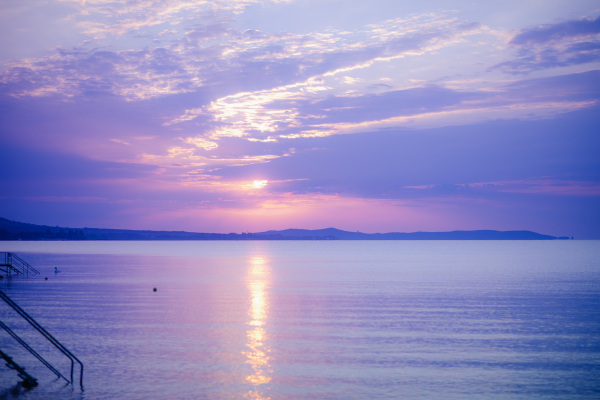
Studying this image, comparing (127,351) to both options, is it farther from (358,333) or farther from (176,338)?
(358,333)

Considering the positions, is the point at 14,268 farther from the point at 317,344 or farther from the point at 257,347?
the point at 317,344

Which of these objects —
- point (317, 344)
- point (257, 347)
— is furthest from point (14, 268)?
point (317, 344)

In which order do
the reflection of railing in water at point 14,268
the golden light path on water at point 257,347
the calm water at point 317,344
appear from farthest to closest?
1. the reflection of railing in water at point 14,268
2. the golden light path on water at point 257,347
3. the calm water at point 317,344

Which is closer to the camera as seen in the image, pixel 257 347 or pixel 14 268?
pixel 257 347

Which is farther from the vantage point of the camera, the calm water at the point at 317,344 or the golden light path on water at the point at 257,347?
the golden light path on water at the point at 257,347

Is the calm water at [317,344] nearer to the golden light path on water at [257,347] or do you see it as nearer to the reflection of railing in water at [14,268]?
the golden light path on water at [257,347]

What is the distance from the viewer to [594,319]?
47438 millimetres

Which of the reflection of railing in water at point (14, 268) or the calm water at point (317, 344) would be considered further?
the reflection of railing in water at point (14, 268)

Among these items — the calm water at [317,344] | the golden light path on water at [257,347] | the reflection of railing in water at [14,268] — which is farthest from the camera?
the reflection of railing in water at [14,268]

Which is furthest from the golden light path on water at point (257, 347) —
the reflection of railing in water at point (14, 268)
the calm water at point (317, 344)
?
the reflection of railing in water at point (14, 268)

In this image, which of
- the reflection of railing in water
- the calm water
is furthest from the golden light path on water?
the reflection of railing in water

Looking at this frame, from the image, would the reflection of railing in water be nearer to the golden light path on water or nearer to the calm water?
the calm water

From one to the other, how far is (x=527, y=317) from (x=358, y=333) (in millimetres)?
17639

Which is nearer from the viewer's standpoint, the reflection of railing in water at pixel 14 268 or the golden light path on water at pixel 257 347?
the golden light path on water at pixel 257 347
